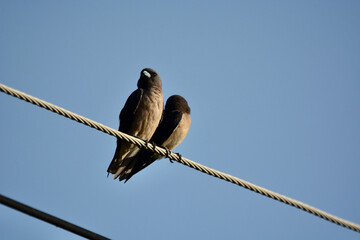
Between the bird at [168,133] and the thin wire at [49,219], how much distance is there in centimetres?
375

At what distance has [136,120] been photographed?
673 centimetres

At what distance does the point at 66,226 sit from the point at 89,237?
20cm

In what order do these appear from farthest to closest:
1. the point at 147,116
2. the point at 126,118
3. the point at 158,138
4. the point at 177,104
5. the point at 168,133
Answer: the point at 177,104
the point at 158,138
the point at 168,133
the point at 126,118
the point at 147,116

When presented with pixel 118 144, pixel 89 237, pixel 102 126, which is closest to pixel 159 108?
pixel 118 144

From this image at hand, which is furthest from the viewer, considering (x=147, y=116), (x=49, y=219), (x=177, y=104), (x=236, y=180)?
(x=177, y=104)

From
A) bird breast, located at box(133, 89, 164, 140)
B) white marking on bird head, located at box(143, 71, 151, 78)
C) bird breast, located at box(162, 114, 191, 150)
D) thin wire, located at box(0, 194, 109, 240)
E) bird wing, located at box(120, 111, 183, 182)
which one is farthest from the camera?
white marking on bird head, located at box(143, 71, 151, 78)

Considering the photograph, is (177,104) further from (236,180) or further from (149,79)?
(236,180)

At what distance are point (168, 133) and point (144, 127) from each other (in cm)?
60

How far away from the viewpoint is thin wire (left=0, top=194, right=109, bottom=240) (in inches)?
112

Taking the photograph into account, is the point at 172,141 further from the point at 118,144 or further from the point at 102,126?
the point at 102,126

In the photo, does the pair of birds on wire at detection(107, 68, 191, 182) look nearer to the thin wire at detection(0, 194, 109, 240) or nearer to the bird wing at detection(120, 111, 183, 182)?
the bird wing at detection(120, 111, 183, 182)

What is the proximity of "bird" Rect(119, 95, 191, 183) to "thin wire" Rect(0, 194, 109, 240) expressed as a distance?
3.75m

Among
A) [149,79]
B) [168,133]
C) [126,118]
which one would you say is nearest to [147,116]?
[126,118]

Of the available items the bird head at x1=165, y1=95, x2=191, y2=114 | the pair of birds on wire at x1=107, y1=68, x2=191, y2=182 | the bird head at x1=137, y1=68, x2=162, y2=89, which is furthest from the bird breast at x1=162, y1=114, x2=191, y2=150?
the bird head at x1=137, y1=68, x2=162, y2=89
